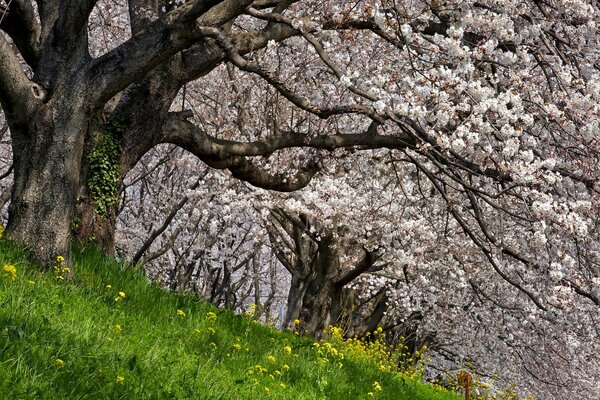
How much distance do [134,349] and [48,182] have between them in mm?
1961

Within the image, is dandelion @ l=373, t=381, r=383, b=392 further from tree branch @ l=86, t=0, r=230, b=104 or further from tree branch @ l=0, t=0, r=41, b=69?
tree branch @ l=0, t=0, r=41, b=69

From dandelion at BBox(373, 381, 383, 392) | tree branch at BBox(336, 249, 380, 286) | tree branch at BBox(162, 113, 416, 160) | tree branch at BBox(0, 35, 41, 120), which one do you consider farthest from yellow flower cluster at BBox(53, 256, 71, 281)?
tree branch at BBox(336, 249, 380, 286)

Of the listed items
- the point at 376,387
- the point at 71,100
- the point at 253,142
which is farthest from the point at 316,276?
the point at 71,100

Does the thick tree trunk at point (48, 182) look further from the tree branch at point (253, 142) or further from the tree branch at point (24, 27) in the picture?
the tree branch at point (253, 142)

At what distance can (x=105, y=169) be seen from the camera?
7.59 meters

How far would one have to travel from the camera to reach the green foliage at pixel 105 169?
299 inches

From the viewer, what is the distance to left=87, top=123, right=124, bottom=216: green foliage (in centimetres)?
759

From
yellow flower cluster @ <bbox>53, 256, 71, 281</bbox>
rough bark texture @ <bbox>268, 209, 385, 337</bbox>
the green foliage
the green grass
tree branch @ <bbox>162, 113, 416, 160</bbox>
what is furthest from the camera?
rough bark texture @ <bbox>268, 209, 385, 337</bbox>

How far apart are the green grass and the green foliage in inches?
27.6

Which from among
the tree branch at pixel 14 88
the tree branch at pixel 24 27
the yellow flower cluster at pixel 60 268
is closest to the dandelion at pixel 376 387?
the yellow flower cluster at pixel 60 268

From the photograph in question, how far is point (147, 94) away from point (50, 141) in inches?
64.6

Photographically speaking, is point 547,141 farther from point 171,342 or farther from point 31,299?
point 31,299

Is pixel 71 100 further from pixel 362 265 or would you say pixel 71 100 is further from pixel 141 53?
pixel 362 265

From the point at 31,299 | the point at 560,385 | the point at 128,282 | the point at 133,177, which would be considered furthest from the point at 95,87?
the point at 560,385
